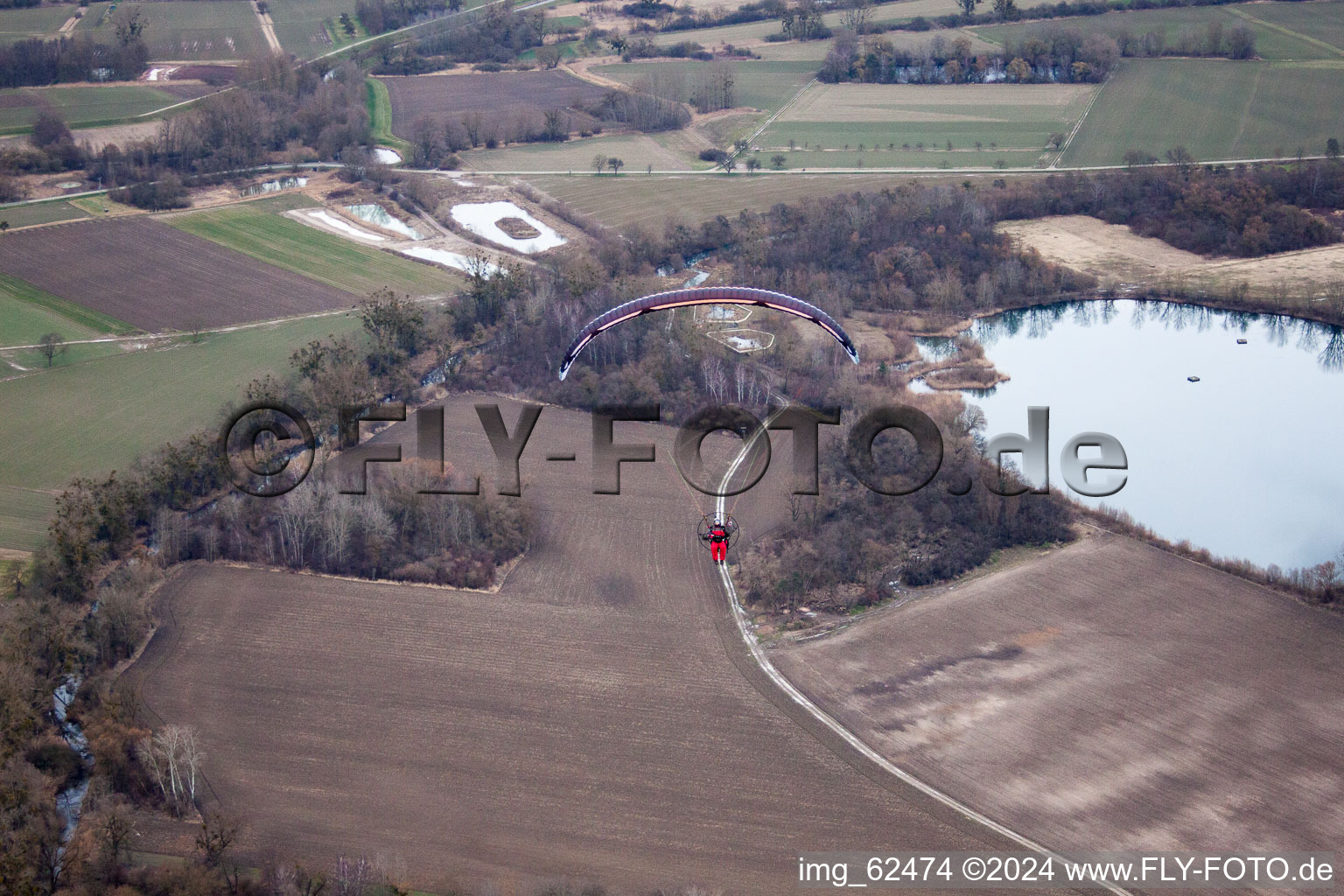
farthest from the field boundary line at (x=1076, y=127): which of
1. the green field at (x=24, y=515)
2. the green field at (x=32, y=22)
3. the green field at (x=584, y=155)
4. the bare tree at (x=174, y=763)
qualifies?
→ the green field at (x=32, y=22)

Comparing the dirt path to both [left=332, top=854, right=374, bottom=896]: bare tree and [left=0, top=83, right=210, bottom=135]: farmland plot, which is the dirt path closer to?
[left=0, top=83, right=210, bottom=135]: farmland plot

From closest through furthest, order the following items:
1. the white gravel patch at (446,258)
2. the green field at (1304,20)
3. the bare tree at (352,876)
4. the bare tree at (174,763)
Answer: the bare tree at (352,876) → the bare tree at (174,763) → the white gravel patch at (446,258) → the green field at (1304,20)

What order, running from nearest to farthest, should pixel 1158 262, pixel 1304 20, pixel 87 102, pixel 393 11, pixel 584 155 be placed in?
pixel 1158 262, pixel 584 155, pixel 87 102, pixel 1304 20, pixel 393 11

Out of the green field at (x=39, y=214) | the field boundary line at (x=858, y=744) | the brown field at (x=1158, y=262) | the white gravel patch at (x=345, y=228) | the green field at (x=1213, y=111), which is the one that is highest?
the green field at (x=1213, y=111)

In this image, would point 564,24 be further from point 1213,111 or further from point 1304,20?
point 1304,20

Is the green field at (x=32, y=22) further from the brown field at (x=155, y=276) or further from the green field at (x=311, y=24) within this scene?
the brown field at (x=155, y=276)

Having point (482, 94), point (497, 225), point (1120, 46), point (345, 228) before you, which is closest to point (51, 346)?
point (345, 228)
